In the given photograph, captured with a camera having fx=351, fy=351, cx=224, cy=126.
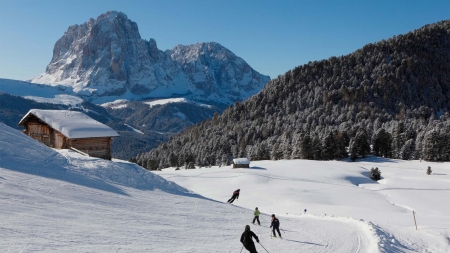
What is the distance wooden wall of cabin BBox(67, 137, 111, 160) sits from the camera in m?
32.9

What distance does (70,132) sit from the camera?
3206 centimetres

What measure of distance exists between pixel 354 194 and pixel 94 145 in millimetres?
33713

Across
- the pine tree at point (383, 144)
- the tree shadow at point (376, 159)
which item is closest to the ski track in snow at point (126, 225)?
the tree shadow at point (376, 159)

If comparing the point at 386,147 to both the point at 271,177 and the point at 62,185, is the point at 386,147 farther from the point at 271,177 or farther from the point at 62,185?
the point at 62,185

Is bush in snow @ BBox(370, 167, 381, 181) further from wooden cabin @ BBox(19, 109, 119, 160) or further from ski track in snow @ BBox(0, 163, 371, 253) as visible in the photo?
wooden cabin @ BBox(19, 109, 119, 160)

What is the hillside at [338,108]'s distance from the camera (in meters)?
96.1

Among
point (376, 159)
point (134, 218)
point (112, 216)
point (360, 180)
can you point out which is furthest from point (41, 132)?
point (376, 159)

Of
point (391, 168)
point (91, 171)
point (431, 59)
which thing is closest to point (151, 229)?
point (91, 171)

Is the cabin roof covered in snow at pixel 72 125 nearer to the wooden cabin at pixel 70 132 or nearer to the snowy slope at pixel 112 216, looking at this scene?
the wooden cabin at pixel 70 132

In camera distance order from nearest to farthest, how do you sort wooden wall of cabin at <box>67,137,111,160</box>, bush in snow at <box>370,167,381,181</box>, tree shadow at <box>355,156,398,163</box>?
wooden wall of cabin at <box>67,137,111,160</box> < bush in snow at <box>370,167,381,181</box> < tree shadow at <box>355,156,398,163</box>

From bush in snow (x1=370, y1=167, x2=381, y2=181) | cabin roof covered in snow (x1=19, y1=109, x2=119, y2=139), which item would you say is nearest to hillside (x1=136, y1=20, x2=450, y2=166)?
bush in snow (x1=370, y1=167, x2=381, y2=181)

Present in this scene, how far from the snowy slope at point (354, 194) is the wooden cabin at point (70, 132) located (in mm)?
16080

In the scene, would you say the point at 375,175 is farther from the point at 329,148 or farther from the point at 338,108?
the point at 338,108

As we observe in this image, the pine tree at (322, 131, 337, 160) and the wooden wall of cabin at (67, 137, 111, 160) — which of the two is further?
the pine tree at (322, 131, 337, 160)
